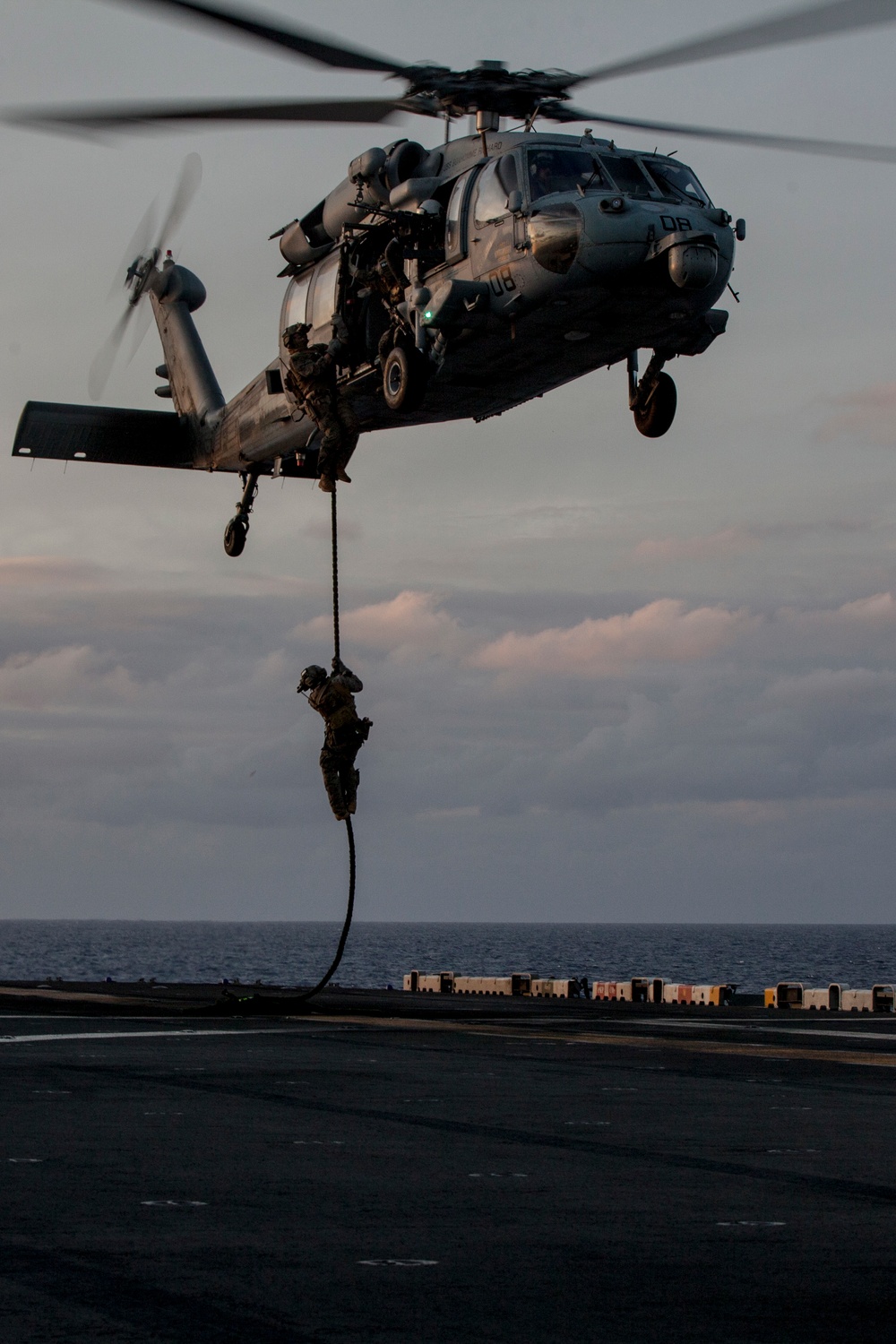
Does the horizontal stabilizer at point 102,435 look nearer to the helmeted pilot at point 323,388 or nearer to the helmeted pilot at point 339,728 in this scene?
the helmeted pilot at point 323,388

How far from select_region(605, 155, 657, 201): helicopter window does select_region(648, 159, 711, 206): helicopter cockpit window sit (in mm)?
176

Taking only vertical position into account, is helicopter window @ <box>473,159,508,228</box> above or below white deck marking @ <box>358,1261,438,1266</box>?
above

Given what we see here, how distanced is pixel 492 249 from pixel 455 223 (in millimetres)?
1351

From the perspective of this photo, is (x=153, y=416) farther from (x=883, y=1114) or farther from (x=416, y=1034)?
(x=883, y=1114)

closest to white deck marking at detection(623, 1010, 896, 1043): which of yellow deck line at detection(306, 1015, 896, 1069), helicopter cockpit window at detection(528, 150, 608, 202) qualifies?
yellow deck line at detection(306, 1015, 896, 1069)

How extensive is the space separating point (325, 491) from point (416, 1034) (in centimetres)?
819

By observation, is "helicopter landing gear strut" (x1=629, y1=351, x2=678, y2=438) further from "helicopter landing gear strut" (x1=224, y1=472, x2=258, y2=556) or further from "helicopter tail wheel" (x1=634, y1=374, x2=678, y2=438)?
"helicopter landing gear strut" (x1=224, y1=472, x2=258, y2=556)

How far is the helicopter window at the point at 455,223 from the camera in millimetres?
23969

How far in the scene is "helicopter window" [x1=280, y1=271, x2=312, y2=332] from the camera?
27.0 m

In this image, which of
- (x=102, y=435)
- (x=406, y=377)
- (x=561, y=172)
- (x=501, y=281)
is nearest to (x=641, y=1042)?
(x=406, y=377)

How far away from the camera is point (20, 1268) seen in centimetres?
705

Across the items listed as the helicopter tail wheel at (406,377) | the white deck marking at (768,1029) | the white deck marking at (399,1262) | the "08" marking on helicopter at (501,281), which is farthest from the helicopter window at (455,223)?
the white deck marking at (399,1262)

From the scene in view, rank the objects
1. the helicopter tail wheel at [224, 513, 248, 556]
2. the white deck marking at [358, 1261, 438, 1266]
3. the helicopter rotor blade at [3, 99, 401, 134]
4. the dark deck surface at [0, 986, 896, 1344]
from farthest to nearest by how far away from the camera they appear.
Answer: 1. the helicopter tail wheel at [224, 513, 248, 556]
2. the helicopter rotor blade at [3, 99, 401, 134]
3. the white deck marking at [358, 1261, 438, 1266]
4. the dark deck surface at [0, 986, 896, 1344]

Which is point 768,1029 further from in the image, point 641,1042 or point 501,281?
point 501,281
